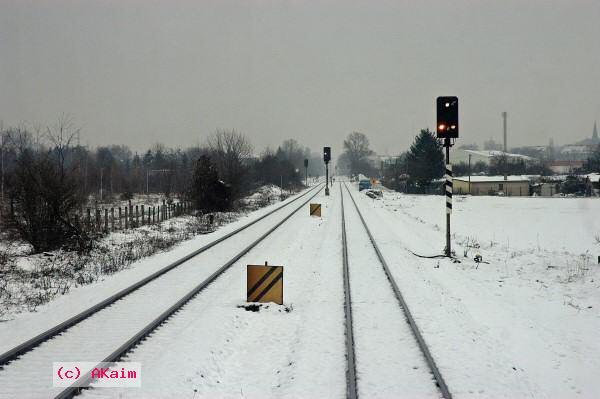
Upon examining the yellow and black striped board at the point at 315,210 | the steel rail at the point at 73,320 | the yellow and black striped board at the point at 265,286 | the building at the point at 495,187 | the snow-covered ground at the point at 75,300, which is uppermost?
the building at the point at 495,187

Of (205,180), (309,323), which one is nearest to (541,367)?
(309,323)

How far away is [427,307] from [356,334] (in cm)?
243

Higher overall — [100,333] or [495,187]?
[495,187]

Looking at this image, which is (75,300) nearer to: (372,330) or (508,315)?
(372,330)

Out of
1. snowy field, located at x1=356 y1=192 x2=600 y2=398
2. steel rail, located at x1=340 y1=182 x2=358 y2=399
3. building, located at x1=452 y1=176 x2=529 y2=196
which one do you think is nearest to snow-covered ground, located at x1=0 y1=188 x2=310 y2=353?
steel rail, located at x1=340 y1=182 x2=358 y2=399

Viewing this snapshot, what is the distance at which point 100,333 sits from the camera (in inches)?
311

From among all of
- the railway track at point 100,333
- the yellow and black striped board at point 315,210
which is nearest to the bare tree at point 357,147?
the yellow and black striped board at point 315,210

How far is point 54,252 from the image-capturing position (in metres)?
16.6

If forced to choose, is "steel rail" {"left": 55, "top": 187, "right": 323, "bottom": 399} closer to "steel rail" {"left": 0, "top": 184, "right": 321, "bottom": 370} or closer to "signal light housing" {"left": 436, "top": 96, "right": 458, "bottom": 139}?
"steel rail" {"left": 0, "top": 184, "right": 321, "bottom": 370}

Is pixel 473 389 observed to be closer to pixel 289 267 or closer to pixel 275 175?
pixel 289 267

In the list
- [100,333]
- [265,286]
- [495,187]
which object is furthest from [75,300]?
[495,187]

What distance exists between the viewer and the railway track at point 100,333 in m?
6.14

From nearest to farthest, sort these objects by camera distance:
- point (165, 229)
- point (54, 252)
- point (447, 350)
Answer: point (447, 350), point (54, 252), point (165, 229)

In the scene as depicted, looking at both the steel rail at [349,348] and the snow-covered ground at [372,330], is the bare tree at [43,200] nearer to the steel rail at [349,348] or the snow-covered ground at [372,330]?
the snow-covered ground at [372,330]
